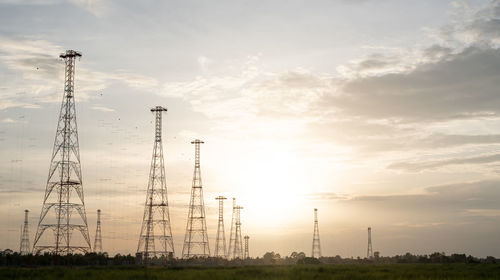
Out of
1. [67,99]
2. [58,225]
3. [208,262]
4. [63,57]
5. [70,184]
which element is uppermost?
[63,57]

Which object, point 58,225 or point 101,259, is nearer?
point 58,225

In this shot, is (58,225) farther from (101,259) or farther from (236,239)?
(236,239)

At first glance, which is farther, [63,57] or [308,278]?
[63,57]

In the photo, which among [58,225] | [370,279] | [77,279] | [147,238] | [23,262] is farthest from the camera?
[23,262]

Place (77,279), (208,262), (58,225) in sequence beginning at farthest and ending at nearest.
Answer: (208,262), (58,225), (77,279)

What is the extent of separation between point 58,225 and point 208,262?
2838 inches

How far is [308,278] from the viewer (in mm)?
65438

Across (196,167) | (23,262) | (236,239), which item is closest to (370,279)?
(196,167)

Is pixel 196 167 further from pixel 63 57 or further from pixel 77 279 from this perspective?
pixel 77 279

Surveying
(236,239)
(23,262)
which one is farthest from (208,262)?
(23,262)

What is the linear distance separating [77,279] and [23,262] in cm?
5826

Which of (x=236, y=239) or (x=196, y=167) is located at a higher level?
(x=196, y=167)

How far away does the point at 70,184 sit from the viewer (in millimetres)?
73250

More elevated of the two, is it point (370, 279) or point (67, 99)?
point (67, 99)
